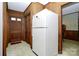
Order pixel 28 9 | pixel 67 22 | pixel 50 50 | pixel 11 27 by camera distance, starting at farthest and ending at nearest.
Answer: pixel 67 22, pixel 28 9, pixel 11 27, pixel 50 50

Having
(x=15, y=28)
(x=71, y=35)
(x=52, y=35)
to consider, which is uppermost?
(x=15, y=28)

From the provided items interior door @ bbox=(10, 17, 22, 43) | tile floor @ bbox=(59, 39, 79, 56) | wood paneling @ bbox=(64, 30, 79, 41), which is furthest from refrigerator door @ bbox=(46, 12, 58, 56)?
wood paneling @ bbox=(64, 30, 79, 41)

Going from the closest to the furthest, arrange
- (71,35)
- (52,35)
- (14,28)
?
(52,35) < (14,28) < (71,35)

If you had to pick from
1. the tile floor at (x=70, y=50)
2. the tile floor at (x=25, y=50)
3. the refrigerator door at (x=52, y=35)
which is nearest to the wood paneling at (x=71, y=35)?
the tile floor at (x=70, y=50)

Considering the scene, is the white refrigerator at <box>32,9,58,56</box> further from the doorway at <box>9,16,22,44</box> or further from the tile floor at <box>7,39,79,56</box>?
the doorway at <box>9,16,22,44</box>

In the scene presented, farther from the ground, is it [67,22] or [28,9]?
[28,9]

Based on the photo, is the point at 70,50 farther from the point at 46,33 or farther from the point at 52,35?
the point at 46,33

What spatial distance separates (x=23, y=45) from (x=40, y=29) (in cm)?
127

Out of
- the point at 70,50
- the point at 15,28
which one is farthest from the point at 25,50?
the point at 70,50

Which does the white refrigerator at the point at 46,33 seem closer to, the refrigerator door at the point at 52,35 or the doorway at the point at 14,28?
the refrigerator door at the point at 52,35

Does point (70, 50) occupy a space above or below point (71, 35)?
below

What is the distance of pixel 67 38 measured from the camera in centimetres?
420

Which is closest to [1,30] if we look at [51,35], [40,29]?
[40,29]

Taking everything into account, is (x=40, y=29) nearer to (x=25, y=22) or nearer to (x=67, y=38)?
(x=25, y=22)
